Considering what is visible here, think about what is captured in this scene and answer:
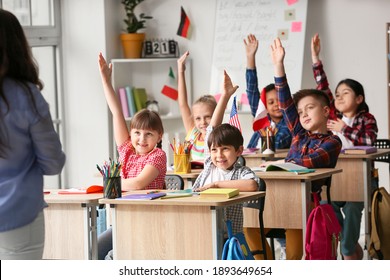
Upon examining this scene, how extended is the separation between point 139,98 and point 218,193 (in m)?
4.15

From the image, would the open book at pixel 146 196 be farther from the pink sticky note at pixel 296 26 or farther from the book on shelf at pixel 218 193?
the pink sticky note at pixel 296 26

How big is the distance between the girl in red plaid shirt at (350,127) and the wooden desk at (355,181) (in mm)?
120

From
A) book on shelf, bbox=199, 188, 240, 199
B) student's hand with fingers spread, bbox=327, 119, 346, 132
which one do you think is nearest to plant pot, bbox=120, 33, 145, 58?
student's hand with fingers spread, bbox=327, 119, 346, 132

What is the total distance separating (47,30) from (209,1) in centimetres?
147

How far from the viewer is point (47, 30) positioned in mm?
7504

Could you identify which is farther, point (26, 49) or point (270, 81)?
point (270, 81)

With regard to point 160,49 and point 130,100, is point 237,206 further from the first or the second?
point 160,49

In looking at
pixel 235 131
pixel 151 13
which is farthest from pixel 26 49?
pixel 151 13

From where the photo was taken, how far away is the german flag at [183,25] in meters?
7.83

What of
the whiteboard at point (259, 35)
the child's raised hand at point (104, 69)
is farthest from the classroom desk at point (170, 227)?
the whiteboard at point (259, 35)

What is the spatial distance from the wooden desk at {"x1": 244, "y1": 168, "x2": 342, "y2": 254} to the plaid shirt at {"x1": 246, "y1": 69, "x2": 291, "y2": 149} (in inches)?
46.8

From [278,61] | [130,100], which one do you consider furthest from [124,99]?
[278,61]

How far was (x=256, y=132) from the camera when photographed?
20.2 ft
